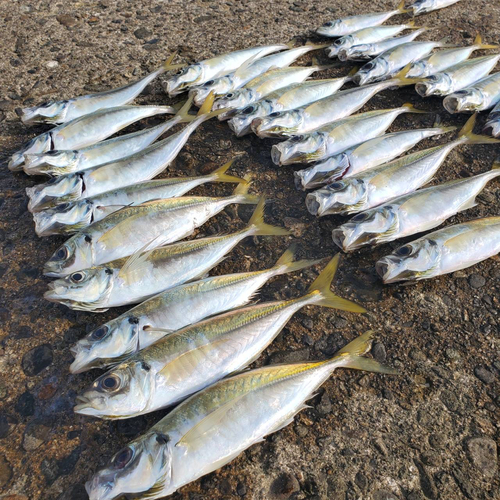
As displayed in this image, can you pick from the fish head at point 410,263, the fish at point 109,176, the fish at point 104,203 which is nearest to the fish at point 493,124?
the fish head at point 410,263

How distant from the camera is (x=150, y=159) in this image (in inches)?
122

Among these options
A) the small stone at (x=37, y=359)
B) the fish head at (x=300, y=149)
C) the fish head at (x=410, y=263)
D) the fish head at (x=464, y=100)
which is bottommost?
the small stone at (x=37, y=359)

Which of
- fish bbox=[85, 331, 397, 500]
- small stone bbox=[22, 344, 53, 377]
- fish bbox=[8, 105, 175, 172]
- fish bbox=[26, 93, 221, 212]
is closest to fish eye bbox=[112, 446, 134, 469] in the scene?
fish bbox=[85, 331, 397, 500]

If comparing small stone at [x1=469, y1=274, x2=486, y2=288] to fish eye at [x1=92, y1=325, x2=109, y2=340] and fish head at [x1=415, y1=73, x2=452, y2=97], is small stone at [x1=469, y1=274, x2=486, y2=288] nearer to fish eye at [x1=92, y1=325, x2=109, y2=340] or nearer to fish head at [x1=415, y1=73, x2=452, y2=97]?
fish head at [x1=415, y1=73, x2=452, y2=97]

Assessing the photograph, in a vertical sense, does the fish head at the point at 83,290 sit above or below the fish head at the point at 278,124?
below

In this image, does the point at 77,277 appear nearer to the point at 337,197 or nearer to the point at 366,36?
the point at 337,197

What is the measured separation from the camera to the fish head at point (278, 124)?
325 cm

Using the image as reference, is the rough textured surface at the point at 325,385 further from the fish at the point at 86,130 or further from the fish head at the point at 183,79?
the fish head at the point at 183,79

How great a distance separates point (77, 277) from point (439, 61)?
148 inches

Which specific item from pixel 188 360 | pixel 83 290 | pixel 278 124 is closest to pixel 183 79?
pixel 278 124

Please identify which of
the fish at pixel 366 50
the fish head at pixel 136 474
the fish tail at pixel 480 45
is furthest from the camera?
the fish tail at pixel 480 45

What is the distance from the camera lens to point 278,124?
10.7 feet

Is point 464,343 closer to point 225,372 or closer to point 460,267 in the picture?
point 460,267

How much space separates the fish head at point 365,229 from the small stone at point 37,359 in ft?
5.87
